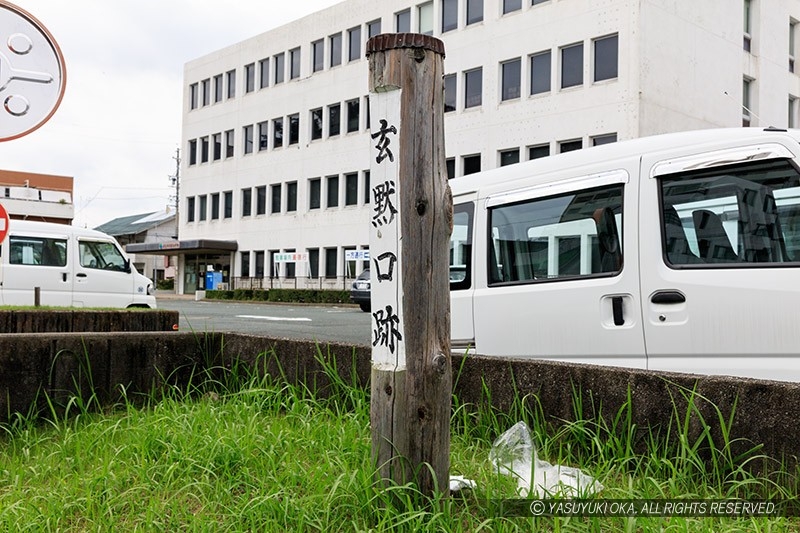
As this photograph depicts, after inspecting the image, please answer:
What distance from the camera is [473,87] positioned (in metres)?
29.9

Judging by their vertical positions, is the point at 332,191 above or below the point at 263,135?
below

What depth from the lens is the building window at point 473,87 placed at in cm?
2961

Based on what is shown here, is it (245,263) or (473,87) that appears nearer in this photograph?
(473,87)

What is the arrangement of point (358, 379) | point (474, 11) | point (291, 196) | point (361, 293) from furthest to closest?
point (291, 196), point (474, 11), point (361, 293), point (358, 379)

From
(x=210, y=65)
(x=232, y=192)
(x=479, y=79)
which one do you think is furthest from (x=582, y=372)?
(x=210, y=65)

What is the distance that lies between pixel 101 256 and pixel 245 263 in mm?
27701

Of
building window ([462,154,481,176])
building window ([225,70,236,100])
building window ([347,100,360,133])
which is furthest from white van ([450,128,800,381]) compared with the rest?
building window ([225,70,236,100])

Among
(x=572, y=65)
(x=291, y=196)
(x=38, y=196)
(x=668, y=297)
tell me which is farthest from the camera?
(x=38, y=196)

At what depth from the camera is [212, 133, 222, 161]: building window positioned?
4292cm

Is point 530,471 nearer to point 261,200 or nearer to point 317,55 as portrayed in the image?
point 317,55

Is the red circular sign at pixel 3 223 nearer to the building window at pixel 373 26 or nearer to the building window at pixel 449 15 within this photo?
the building window at pixel 449 15

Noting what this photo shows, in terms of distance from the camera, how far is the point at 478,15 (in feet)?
98.6

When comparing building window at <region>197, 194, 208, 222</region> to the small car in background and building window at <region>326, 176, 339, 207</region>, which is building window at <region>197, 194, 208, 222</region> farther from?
the small car in background

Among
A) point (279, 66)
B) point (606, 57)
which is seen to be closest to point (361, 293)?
point (606, 57)
